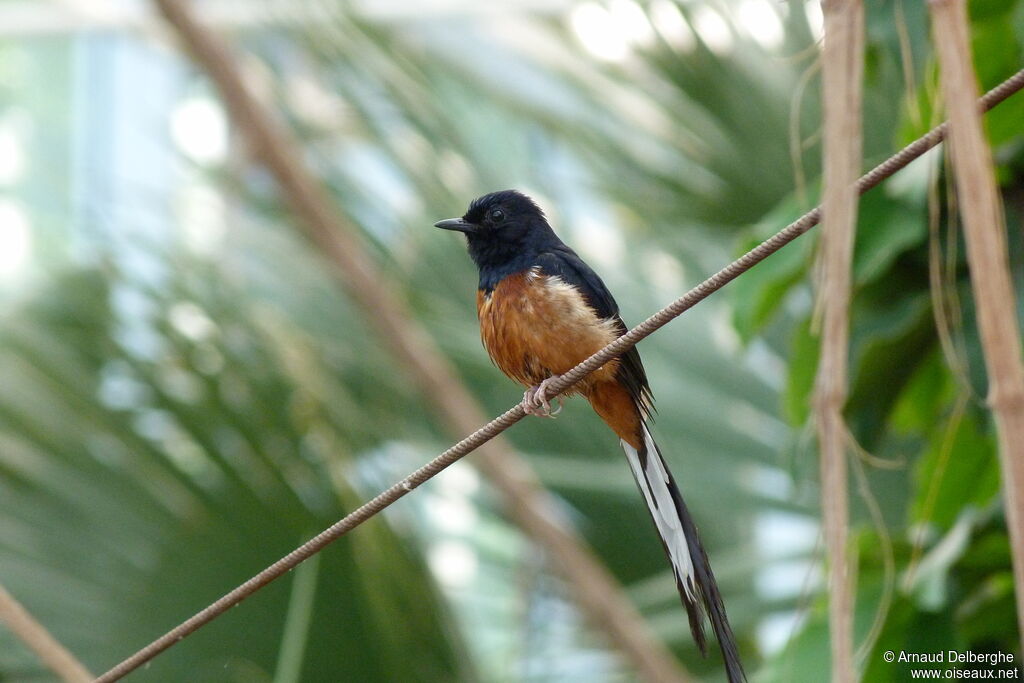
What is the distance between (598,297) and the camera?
8.73ft

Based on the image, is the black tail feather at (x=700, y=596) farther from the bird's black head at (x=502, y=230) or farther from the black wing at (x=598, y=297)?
the bird's black head at (x=502, y=230)

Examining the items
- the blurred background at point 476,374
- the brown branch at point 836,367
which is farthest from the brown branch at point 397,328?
the brown branch at point 836,367


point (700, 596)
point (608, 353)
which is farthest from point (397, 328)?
point (608, 353)

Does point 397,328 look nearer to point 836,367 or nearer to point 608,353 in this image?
point 608,353

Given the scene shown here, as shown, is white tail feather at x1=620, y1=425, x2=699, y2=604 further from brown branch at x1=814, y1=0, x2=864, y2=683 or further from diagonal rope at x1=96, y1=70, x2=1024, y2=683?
brown branch at x1=814, y1=0, x2=864, y2=683

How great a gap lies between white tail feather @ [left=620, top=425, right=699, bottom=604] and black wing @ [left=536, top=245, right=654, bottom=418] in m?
0.09

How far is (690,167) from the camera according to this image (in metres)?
3.92

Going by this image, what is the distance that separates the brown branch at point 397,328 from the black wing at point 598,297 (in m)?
0.67

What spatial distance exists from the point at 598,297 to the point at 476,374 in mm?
1467

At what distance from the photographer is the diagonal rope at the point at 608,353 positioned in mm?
1253

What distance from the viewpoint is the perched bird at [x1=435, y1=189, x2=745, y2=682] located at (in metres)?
2.51

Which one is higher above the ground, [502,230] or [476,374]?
[476,374]

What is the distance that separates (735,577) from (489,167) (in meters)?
1.62


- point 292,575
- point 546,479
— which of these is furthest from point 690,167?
point 292,575
